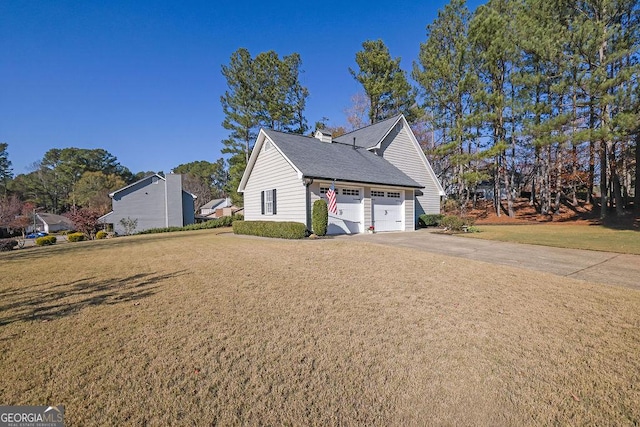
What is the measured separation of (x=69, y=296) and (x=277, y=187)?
10706mm

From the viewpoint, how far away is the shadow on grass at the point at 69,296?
397cm

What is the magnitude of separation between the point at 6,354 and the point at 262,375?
8.99 ft

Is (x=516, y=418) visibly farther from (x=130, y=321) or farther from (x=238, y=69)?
(x=238, y=69)

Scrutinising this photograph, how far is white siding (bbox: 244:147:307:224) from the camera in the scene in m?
13.2

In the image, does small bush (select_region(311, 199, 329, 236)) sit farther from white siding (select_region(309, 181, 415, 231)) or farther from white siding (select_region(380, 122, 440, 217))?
white siding (select_region(380, 122, 440, 217))

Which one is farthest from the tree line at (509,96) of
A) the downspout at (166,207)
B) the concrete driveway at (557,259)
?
the concrete driveway at (557,259)

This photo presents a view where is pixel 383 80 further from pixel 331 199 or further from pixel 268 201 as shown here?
pixel 331 199

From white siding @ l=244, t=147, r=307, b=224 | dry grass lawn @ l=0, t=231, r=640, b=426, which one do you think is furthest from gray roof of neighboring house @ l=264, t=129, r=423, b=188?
dry grass lawn @ l=0, t=231, r=640, b=426

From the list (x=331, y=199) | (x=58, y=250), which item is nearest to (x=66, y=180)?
(x=58, y=250)

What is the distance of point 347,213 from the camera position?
1412 centimetres

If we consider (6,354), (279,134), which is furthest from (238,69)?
(6,354)

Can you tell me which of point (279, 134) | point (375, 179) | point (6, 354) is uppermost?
point (279, 134)

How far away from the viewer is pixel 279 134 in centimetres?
1620

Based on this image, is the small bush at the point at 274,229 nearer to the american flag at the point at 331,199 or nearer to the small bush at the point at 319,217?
the small bush at the point at 319,217
